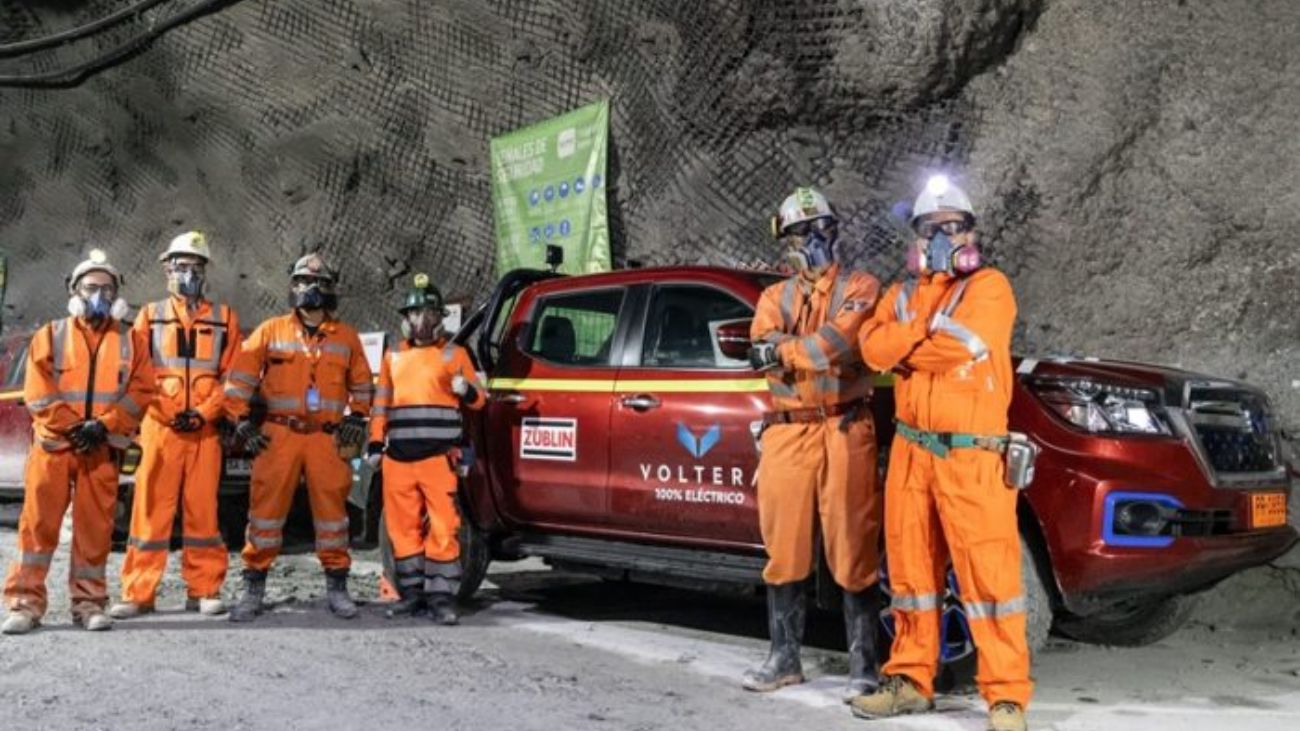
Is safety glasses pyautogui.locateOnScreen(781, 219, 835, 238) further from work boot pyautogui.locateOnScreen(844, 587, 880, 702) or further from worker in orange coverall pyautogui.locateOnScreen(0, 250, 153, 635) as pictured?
worker in orange coverall pyautogui.locateOnScreen(0, 250, 153, 635)

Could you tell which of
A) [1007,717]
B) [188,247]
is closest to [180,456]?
[188,247]

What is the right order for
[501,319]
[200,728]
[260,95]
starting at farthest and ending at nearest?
[260,95] → [501,319] → [200,728]

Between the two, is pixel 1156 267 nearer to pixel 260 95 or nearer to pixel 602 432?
pixel 602 432

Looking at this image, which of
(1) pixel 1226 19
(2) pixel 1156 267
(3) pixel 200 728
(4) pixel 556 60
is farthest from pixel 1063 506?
(4) pixel 556 60

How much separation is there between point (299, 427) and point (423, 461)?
687 mm

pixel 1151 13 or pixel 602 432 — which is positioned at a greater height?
pixel 1151 13

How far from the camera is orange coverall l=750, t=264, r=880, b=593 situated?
4.35 metres

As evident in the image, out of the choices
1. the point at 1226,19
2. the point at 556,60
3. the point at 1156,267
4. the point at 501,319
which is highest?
the point at 556,60

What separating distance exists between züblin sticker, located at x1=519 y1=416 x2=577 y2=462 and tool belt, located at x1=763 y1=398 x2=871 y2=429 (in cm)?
157

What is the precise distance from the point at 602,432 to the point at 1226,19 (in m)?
5.70

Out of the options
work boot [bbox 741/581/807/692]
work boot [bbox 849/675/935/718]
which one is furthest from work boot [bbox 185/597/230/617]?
work boot [bbox 849/675/935/718]

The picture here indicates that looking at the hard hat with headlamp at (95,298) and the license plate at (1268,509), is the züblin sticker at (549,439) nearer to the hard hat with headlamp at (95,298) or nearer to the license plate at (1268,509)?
the hard hat with headlamp at (95,298)

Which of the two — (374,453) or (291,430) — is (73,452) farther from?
(374,453)

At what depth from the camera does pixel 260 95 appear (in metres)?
15.1
